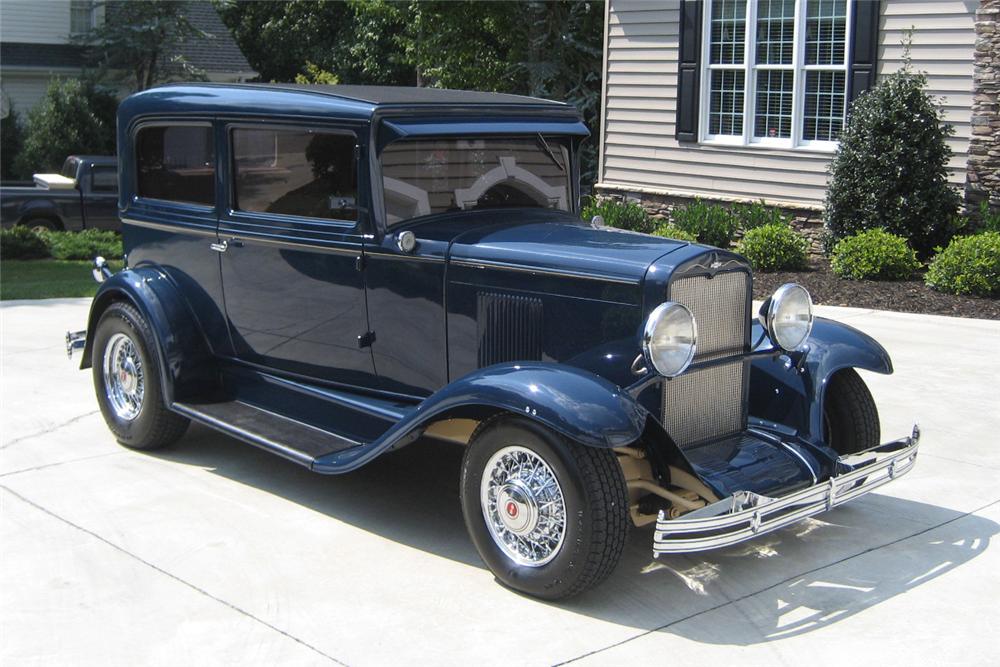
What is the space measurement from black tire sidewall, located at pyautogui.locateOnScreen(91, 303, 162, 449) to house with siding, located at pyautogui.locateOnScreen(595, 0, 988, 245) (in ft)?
28.5

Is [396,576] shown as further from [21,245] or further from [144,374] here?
[21,245]

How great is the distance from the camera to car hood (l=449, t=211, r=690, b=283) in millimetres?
4547

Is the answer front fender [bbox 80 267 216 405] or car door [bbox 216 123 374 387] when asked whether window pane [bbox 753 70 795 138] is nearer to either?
car door [bbox 216 123 374 387]

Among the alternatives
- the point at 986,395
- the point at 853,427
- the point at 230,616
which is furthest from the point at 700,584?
the point at 986,395

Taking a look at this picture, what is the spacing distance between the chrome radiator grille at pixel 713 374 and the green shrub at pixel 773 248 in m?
7.15

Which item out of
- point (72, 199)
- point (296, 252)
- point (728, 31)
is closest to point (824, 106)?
point (728, 31)

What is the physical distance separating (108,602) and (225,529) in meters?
0.83

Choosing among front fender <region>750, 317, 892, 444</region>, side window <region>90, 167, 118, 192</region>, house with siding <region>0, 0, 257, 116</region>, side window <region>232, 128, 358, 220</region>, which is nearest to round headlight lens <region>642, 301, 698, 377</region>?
front fender <region>750, 317, 892, 444</region>

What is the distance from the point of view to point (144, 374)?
19.7ft

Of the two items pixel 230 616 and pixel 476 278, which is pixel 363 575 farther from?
pixel 476 278

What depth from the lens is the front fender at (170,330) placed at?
5867 mm

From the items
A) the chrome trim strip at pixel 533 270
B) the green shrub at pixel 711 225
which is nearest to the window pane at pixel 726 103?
the green shrub at pixel 711 225

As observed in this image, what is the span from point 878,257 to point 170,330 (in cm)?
744

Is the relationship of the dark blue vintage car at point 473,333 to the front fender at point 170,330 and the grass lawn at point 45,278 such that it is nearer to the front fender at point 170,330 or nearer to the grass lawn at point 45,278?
the front fender at point 170,330
